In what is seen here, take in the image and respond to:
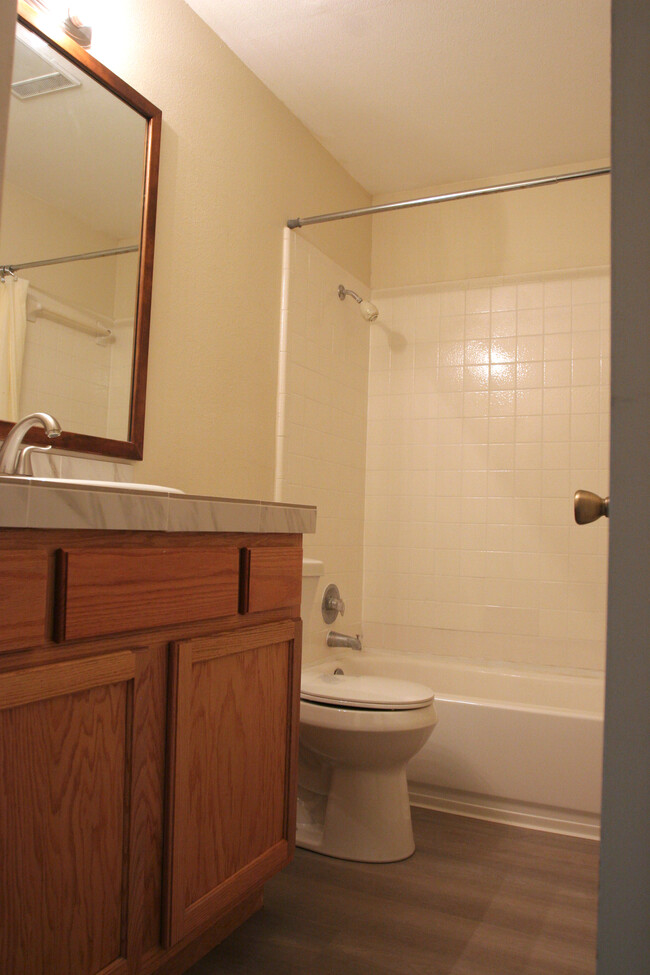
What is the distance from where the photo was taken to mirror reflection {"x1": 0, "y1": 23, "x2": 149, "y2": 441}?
1.77 metres

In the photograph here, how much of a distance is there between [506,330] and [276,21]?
4.88 feet

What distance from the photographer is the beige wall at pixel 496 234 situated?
10.4 ft

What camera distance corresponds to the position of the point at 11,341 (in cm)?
175

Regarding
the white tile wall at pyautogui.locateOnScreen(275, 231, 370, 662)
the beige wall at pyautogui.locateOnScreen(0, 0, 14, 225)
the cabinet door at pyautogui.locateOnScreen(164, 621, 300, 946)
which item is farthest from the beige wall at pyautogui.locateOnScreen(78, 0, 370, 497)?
the beige wall at pyautogui.locateOnScreen(0, 0, 14, 225)

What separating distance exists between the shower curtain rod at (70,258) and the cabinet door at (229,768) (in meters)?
0.95

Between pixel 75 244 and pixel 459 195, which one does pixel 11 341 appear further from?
pixel 459 195

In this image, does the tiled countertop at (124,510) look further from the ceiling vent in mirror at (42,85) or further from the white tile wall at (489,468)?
the white tile wall at (489,468)

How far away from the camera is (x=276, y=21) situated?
95.2 inches

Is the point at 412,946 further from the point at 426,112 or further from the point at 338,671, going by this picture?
Answer: the point at 426,112

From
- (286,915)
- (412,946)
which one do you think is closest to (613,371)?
(412,946)

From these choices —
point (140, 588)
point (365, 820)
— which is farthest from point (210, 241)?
point (365, 820)

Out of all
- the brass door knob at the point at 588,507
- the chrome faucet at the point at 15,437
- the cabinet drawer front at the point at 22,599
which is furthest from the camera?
the chrome faucet at the point at 15,437

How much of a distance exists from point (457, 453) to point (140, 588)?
7.43 ft

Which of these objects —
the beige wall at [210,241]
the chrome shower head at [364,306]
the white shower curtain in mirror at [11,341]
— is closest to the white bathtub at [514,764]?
the beige wall at [210,241]
